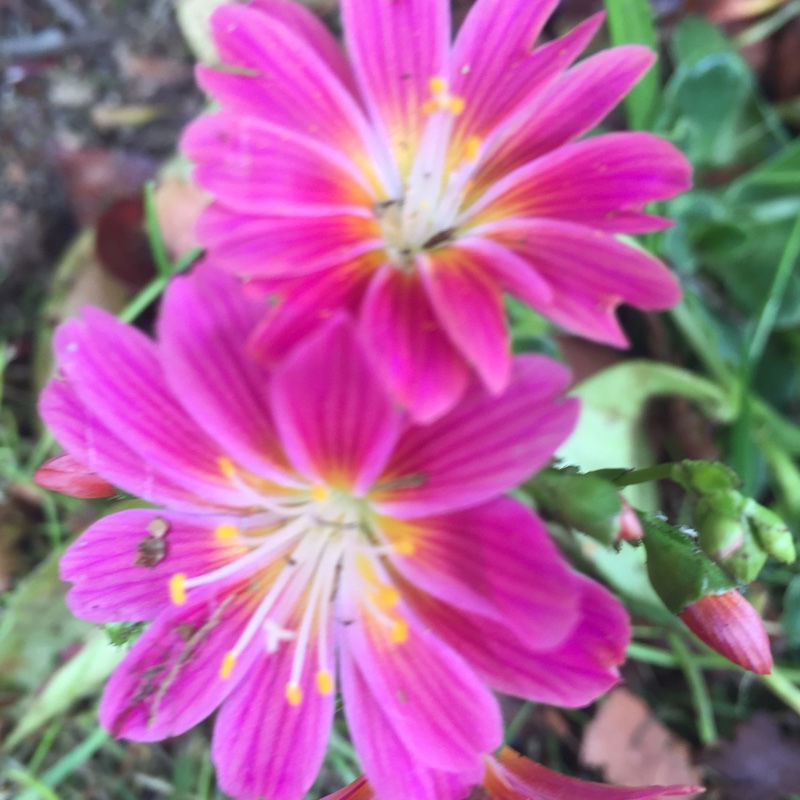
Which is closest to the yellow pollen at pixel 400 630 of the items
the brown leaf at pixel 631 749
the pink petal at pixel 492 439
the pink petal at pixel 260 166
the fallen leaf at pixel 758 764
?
the pink petal at pixel 492 439

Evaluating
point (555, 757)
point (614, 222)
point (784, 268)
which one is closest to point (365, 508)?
point (614, 222)

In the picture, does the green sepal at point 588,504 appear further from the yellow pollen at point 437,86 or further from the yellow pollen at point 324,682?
the yellow pollen at point 437,86

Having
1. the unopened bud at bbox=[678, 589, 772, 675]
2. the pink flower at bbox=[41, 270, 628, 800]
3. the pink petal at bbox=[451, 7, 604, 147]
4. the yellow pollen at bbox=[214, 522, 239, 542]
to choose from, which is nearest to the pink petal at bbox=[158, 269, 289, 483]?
the pink flower at bbox=[41, 270, 628, 800]

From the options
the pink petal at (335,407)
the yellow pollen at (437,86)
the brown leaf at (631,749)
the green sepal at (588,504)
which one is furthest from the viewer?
the brown leaf at (631,749)

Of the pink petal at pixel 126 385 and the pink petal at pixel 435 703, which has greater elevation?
the pink petal at pixel 126 385

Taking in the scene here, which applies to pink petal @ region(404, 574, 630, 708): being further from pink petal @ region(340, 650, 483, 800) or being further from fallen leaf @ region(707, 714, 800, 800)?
fallen leaf @ region(707, 714, 800, 800)

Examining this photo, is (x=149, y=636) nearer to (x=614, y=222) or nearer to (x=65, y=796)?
(x=614, y=222)

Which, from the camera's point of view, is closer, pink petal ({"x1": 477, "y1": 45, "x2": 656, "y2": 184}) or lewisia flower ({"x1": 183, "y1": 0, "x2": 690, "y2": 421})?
lewisia flower ({"x1": 183, "y1": 0, "x2": 690, "y2": 421})
